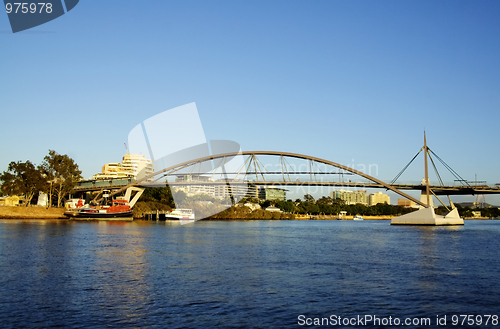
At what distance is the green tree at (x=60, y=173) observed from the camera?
297 feet

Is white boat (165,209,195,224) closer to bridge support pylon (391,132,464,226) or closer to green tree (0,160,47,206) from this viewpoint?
green tree (0,160,47,206)

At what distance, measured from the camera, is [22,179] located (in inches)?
3433

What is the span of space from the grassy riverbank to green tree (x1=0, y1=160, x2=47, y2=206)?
3.80 meters

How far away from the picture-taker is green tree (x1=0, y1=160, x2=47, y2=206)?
85.1 m

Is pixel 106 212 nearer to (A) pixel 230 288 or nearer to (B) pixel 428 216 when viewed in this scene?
(B) pixel 428 216

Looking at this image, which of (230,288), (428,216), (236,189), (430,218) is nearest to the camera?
(230,288)

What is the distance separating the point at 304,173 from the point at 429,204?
24.9 metres

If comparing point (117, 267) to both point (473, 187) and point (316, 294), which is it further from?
point (473, 187)

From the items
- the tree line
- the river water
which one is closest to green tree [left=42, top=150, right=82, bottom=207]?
the tree line

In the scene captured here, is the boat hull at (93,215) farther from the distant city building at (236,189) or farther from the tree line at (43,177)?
the distant city building at (236,189)

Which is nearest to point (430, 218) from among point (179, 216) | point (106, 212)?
point (179, 216)

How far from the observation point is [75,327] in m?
12.4

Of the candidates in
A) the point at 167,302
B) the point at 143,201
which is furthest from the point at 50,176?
the point at 167,302

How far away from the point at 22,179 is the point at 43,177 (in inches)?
155
